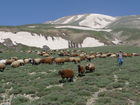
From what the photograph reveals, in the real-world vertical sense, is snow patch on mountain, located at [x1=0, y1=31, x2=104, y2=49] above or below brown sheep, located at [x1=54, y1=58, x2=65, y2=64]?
above

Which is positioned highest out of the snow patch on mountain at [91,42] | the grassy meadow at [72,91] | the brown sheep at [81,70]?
the snow patch on mountain at [91,42]

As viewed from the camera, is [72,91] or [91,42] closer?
[72,91]

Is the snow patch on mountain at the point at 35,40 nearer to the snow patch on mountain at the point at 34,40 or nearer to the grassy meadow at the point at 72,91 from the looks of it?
the snow patch on mountain at the point at 34,40

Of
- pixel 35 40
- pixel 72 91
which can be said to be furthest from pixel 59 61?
pixel 35 40

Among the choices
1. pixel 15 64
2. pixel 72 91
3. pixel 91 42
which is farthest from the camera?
pixel 91 42

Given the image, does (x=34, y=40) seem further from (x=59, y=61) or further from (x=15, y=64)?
(x=15, y=64)

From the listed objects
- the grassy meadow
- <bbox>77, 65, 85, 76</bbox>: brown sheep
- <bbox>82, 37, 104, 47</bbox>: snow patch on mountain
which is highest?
<bbox>82, 37, 104, 47</bbox>: snow patch on mountain

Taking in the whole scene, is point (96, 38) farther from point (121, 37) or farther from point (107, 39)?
point (121, 37)

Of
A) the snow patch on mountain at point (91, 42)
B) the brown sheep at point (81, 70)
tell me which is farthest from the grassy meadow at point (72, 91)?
the snow patch on mountain at point (91, 42)

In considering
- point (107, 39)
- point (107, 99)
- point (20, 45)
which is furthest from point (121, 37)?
point (107, 99)

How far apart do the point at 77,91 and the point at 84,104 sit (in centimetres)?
286

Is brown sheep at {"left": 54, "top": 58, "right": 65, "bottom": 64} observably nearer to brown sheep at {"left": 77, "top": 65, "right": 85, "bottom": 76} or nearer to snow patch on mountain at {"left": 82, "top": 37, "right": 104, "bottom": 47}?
brown sheep at {"left": 77, "top": 65, "right": 85, "bottom": 76}

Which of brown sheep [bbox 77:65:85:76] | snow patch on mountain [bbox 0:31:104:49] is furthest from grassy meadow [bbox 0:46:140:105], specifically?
snow patch on mountain [bbox 0:31:104:49]

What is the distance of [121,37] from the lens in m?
118
